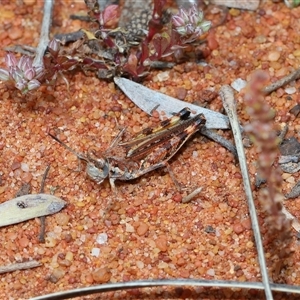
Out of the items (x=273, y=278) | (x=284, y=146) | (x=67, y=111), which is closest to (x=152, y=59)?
(x=67, y=111)

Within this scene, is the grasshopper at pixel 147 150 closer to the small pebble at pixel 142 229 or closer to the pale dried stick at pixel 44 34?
the small pebble at pixel 142 229

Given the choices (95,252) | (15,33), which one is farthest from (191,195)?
(15,33)

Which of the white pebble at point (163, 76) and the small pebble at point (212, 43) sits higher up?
the small pebble at point (212, 43)

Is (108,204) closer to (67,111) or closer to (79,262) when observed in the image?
(79,262)

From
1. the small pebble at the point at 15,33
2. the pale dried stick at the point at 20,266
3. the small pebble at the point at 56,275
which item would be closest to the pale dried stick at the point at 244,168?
the small pebble at the point at 56,275

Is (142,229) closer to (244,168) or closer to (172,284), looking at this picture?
(172,284)

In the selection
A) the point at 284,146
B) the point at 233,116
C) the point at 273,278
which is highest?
the point at 233,116

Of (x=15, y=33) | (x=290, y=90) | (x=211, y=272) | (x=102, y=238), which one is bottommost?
(x=211, y=272)
